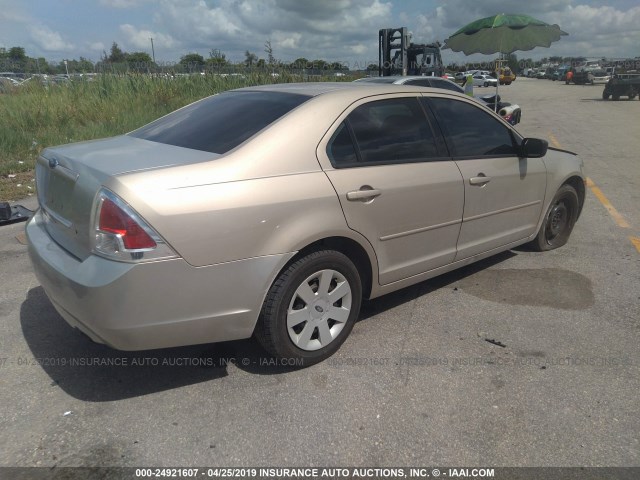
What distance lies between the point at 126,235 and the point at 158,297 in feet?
1.09

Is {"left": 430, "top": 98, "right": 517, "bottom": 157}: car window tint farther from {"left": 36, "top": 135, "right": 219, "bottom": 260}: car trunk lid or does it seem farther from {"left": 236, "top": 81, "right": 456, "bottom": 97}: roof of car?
{"left": 36, "top": 135, "right": 219, "bottom": 260}: car trunk lid

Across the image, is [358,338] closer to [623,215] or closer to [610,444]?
[610,444]

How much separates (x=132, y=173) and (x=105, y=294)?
60 centimetres

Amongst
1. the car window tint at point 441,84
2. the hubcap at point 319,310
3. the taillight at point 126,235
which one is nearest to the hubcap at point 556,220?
the hubcap at point 319,310

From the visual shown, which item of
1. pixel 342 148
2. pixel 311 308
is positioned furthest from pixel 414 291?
pixel 342 148

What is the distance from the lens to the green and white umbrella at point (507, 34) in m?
13.0

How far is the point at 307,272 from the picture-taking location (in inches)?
113

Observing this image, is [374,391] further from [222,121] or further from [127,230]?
[222,121]

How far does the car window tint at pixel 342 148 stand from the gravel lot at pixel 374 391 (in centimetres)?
122

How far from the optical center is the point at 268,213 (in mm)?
2633

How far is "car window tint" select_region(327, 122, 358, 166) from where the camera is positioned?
304 centimetres

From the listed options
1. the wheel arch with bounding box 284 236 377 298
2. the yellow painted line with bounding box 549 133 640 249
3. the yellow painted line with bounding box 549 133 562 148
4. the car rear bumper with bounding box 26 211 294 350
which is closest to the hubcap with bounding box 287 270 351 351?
the wheel arch with bounding box 284 236 377 298

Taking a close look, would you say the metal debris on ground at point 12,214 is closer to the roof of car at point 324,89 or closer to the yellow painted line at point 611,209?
the roof of car at point 324,89

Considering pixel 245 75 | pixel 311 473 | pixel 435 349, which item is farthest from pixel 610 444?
pixel 245 75
